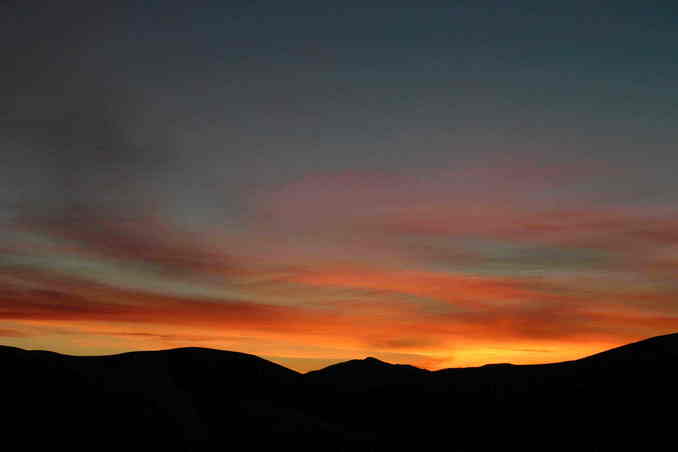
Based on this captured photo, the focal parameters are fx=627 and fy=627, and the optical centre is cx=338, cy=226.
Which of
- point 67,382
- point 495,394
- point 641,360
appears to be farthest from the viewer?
point 495,394

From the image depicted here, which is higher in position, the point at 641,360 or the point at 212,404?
the point at 641,360

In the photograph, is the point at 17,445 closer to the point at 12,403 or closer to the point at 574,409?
the point at 12,403

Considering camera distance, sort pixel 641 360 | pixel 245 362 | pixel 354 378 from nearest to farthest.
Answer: pixel 641 360 → pixel 245 362 → pixel 354 378

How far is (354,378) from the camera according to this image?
9625 cm

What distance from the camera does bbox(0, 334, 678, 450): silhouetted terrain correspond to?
4850 cm

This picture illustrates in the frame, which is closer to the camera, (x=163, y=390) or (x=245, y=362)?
(x=163, y=390)

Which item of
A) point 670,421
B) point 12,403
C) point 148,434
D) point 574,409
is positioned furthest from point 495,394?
point 12,403

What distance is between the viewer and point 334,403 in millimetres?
83938

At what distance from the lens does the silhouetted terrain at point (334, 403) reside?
48500 millimetres

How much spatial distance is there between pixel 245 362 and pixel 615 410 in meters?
49.1

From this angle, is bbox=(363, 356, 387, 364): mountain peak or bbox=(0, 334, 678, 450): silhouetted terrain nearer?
bbox=(0, 334, 678, 450): silhouetted terrain

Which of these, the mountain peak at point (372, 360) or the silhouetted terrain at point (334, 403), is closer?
the silhouetted terrain at point (334, 403)

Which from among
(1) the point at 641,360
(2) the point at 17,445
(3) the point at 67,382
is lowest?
(2) the point at 17,445

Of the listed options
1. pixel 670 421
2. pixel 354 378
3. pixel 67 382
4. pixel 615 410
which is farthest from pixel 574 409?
pixel 67 382
